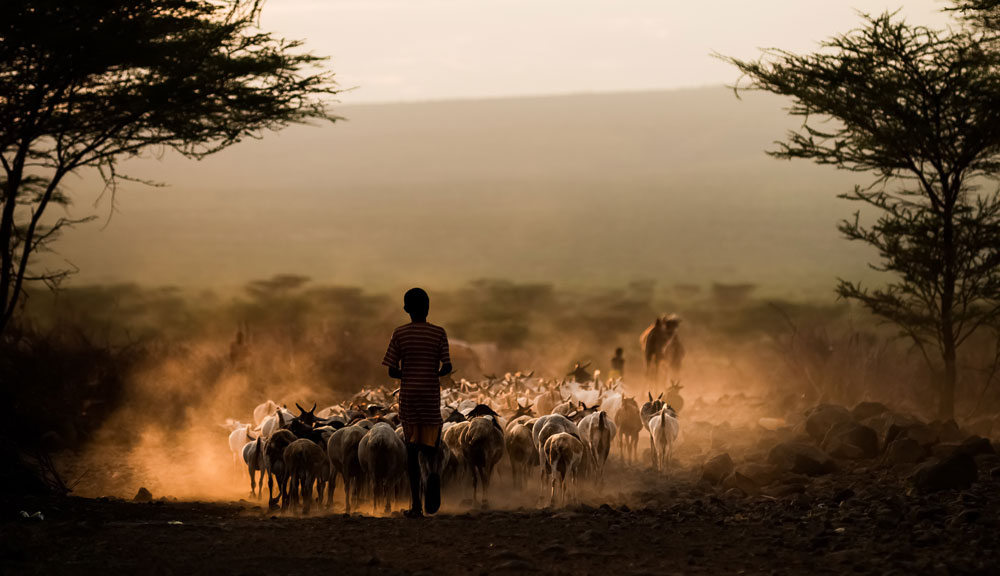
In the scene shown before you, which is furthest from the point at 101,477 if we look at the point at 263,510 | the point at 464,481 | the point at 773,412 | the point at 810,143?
the point at 810,143

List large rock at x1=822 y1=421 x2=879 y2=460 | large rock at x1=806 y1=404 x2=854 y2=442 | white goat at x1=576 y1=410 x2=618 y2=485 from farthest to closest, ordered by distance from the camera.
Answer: large rock at x1=806 y1=404 x2=854 y2=442
large rock at x1=822 y1=421 x2=879 y2=460
white goat at x1=576 y1=410 x2=618 y2=485

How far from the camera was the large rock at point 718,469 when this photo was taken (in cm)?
1366

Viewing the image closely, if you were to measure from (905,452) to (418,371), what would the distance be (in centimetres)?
668

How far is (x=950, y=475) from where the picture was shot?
1110cm

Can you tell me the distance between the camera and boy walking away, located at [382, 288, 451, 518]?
1040 cm

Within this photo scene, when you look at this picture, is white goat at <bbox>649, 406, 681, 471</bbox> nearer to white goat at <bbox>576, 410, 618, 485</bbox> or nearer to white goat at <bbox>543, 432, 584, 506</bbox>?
white goat at <bbox>576, 410, 618, 485</bbox>

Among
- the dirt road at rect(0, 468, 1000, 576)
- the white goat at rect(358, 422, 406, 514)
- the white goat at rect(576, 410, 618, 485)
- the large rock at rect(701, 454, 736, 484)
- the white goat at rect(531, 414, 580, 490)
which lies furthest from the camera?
the large rock at rect(701, 454, 736, 484)

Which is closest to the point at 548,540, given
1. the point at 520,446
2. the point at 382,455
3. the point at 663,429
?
the point at 382,455

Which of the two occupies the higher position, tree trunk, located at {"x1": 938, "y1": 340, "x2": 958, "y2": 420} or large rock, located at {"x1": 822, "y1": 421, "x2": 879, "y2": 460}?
tree trunk, located at {"x1": 938, "y1": 340, "x2": 958, "y2": 420}

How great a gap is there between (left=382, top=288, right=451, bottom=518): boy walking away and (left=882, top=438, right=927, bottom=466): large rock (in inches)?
247

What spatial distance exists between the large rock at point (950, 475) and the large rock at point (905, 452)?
158cm

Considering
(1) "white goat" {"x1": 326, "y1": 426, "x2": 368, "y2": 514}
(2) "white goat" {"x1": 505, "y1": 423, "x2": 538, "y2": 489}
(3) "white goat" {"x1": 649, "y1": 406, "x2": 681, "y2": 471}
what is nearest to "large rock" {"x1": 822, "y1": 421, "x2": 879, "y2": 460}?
(3) "white goat" {"x1": 649, "y1": 406, "x2": 681, "y2": 471}

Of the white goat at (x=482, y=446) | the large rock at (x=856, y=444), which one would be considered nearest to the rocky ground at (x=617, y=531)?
the white goat at (x=482, y=446)

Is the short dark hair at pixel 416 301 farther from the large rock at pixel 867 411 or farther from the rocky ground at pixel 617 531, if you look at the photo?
the large rock at pixel 867 411
